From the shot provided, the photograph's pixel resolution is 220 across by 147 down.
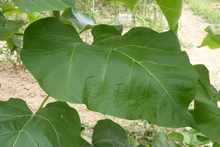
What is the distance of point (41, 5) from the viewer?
2.03 feet

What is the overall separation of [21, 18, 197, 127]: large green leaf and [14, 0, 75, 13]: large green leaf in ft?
0.37

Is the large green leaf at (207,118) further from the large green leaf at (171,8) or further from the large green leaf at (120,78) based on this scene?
the large green leaf at (171,8)

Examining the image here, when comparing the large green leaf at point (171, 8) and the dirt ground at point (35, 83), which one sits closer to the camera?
the large green leaf at point (171, 8)

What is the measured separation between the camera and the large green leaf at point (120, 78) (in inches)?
25.0

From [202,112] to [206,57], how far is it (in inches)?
176

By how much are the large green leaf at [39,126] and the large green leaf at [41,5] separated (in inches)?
11.8

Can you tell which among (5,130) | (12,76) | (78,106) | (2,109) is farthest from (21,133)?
(12,76)

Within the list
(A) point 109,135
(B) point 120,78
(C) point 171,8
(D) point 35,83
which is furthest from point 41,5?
(D) point 35,83

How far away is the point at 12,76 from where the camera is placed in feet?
12.4

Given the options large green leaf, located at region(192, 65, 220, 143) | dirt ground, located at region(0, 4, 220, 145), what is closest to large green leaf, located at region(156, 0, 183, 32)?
large green leaf, located at region(192, 65, 220, 143)

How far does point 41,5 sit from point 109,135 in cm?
57

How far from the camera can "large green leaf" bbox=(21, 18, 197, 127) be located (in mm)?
634

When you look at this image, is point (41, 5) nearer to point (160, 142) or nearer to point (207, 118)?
point (207, 118)

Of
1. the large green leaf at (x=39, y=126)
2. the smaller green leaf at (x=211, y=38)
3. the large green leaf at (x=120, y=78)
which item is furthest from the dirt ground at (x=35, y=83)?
the large green leaf at (x=120, y=78)
